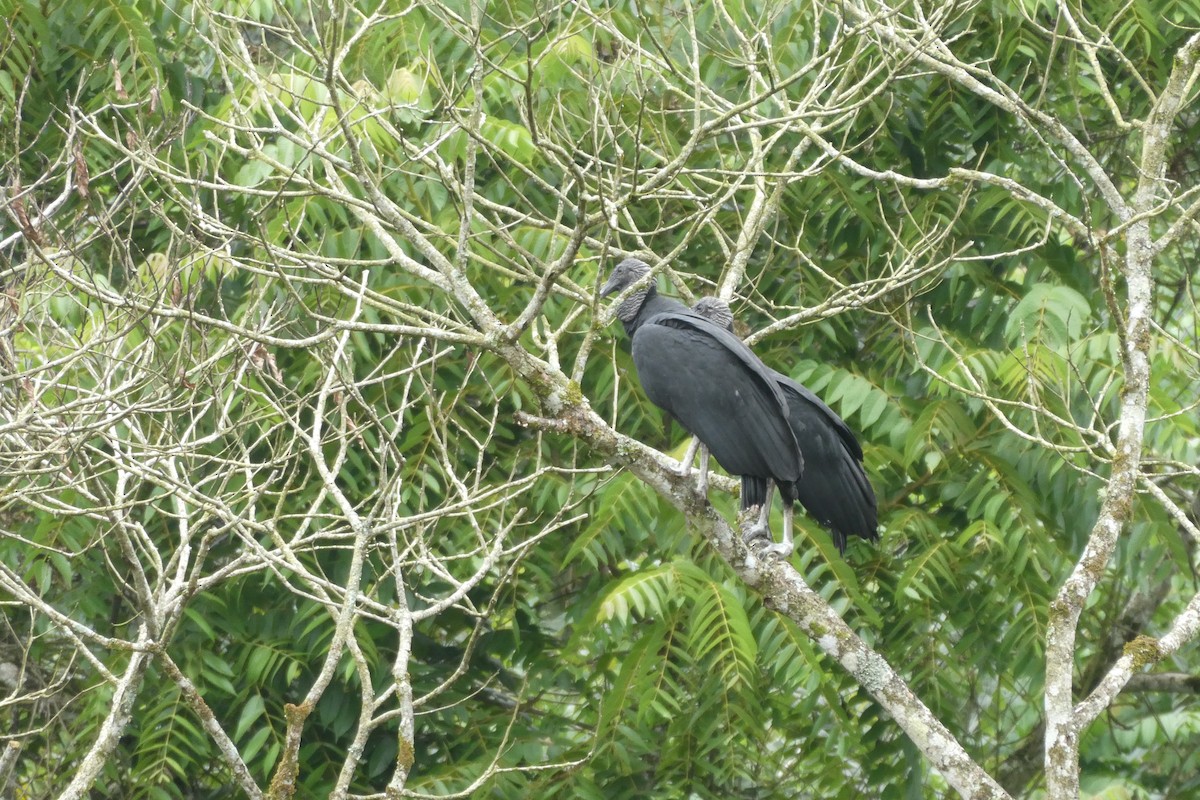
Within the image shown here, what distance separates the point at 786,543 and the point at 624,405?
1.48m

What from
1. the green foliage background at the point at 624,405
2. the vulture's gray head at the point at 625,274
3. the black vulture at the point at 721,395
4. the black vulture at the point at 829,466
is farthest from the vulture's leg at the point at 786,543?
the vulture's gray head at the point at 625,274

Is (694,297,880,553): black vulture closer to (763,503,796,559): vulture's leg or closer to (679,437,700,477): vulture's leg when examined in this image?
(763,503,796,559): vulture's leg

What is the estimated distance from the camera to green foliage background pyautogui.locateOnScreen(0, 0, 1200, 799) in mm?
5188

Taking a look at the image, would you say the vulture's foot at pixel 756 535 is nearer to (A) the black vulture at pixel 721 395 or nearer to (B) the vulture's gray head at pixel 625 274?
(A) the black vulture at pixel 721 395

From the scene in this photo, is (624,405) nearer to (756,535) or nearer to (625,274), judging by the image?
(625,274)

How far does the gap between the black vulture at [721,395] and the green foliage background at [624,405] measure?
46cm

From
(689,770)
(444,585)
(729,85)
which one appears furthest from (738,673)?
(729,85)

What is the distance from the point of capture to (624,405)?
6.09m

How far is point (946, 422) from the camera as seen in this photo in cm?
555

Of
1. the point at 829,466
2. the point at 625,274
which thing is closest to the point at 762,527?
the point at 829,466

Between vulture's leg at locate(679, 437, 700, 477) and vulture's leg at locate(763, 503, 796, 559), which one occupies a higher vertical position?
vulture's leg at locate(679, 437, 700, 477)

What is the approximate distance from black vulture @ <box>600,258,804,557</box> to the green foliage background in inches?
18.3

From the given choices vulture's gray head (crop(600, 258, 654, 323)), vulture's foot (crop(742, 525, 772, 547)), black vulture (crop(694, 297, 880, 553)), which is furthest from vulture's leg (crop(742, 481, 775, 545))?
vulture's gray head (crop(600, 258, 654, 323))

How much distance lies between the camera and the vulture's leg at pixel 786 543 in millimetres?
4613
